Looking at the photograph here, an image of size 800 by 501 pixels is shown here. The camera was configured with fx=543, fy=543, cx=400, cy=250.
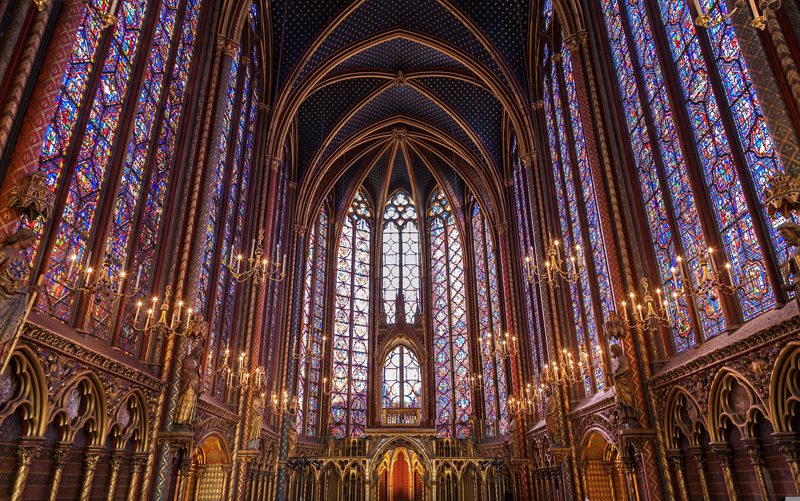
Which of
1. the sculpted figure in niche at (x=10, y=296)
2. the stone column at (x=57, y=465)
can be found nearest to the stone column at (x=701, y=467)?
the stone column at (x=57, y=465)

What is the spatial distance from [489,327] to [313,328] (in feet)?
30.1

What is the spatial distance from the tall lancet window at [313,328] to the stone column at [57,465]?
1725 cm

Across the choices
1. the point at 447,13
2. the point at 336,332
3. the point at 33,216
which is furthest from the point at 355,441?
the point at 33,216

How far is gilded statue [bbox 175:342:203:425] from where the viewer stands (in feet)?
38.2

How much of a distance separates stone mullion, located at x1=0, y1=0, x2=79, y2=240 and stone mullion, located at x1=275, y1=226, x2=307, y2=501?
17.2 meters

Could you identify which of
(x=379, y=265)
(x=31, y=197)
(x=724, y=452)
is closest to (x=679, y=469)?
(x=724, y=452)

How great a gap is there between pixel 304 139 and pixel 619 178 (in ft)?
57.4

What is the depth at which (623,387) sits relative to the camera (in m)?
12.0

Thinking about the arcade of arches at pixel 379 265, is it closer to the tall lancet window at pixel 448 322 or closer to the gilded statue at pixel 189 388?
A: the gilded statue at pixel 189 388

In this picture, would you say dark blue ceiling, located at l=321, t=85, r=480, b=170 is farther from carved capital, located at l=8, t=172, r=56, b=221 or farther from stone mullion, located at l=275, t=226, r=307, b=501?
carved capital, located at l=8, t=172, r=56, b=221

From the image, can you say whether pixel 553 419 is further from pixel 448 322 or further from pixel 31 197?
pixel 31 197

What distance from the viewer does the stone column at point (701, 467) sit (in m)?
9.98

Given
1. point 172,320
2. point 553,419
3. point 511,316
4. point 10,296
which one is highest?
point 511,316

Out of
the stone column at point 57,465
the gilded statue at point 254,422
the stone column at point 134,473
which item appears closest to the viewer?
the stone column at point 57,465
